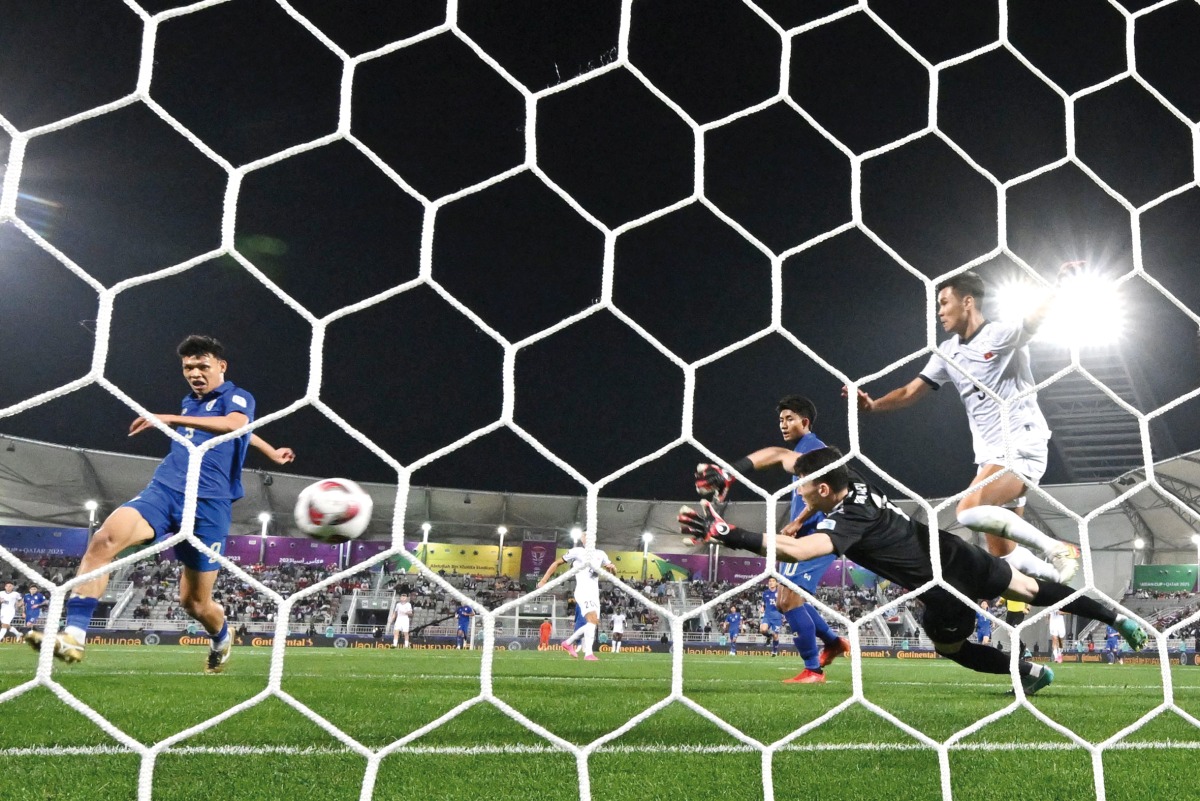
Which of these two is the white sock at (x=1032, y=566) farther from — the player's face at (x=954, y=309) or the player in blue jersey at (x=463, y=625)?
the player in blue jersey at (x=463, y=625)

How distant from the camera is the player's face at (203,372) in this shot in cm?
226

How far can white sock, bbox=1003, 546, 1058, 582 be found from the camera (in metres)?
2.28

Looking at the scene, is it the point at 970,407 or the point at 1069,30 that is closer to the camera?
the point at 970,407

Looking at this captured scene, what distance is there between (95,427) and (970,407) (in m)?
20.1

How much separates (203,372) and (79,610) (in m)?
0.76

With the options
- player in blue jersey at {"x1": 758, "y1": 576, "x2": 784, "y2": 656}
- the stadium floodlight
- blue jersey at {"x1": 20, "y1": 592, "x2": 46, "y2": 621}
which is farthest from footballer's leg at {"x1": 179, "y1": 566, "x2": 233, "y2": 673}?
the stadium floodlight

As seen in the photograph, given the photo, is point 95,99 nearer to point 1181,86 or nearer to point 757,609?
point 1181,86

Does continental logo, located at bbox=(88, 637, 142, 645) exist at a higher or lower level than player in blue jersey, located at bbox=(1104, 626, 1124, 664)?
lower

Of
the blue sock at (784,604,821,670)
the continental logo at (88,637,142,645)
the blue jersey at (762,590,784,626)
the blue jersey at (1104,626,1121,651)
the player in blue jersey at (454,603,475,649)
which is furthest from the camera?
the player in blue jersey at (454,603,475,649)

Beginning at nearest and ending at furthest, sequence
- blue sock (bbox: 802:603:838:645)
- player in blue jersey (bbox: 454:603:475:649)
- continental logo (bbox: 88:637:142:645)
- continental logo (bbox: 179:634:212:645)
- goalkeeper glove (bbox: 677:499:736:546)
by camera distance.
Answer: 1. goalkeeper glove (bbox: 677:499:736:546)
2. blue sock (bbox: 802:603:838:645)
3. continental logo (bbox: 88:637:142:645)
4. continental logo (bbox: 179:634:212:645)
5. player in blue jersey (bbox: 454:603:475:649)

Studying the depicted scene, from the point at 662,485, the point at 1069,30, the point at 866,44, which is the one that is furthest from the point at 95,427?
the point at 1069,30

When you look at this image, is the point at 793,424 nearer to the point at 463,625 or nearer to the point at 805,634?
the point at 805,634

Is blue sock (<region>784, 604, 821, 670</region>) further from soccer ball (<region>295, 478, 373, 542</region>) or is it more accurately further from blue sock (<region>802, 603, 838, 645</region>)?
soccer ball (<region>295, 478, 373, 542</region>)

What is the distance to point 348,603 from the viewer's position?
14164mm
